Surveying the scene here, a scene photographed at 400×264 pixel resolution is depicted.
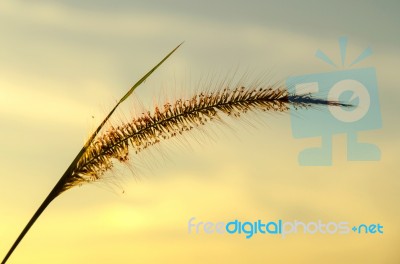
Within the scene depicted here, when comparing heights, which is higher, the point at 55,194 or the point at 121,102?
the point at 121,102

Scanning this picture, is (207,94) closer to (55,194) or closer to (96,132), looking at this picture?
(96,132)

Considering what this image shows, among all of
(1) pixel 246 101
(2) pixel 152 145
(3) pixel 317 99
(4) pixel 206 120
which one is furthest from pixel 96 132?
(3) pixel 317 99

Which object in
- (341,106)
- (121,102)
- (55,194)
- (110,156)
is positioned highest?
(341,106)

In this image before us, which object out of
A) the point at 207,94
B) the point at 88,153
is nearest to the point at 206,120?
the point at 207,94

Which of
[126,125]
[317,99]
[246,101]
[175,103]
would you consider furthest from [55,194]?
[317,99]

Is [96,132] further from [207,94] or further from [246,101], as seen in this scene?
[246,101]

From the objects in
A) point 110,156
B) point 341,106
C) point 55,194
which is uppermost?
point 341,106

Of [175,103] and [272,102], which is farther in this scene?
[175,103]
